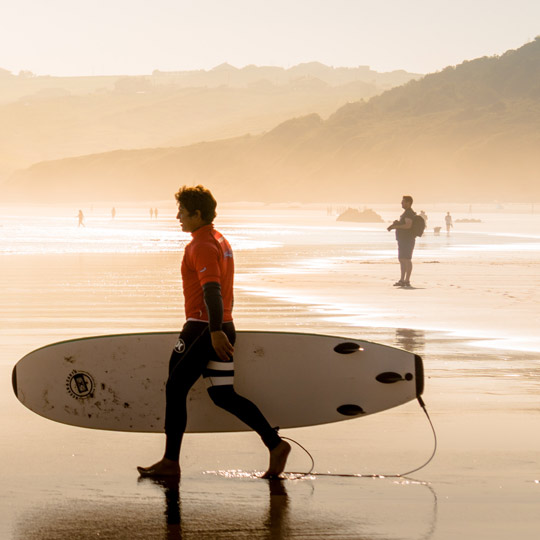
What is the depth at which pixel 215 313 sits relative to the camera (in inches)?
222

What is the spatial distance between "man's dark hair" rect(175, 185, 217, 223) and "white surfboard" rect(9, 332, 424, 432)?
0.77 m

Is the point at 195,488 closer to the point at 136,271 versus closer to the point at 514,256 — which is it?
the point at 136,271

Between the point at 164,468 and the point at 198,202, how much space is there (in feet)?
4.59

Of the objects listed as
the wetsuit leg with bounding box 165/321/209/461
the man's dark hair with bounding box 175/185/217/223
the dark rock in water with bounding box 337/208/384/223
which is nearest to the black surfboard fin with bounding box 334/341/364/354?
the wetsuit leg with bounding box 165/321/209/461

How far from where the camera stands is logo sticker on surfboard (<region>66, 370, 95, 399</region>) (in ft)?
20.9

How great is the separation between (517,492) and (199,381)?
6.09 ft

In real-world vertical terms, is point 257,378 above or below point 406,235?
below

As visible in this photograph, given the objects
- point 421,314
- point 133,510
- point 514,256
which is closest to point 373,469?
point 133,510

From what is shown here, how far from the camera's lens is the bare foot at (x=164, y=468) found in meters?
5.90

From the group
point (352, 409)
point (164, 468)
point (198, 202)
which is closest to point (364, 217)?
point (352, 409)

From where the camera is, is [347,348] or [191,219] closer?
[191,219]

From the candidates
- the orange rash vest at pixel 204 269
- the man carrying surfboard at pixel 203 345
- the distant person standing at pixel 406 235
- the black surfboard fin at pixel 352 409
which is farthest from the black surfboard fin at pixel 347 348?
the distant person standing at pixel 406 235

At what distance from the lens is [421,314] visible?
625 inches

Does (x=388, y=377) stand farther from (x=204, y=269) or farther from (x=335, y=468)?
(x=204, y=269)
